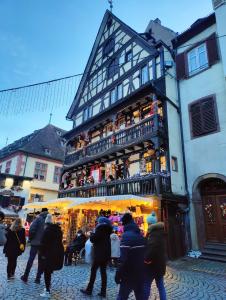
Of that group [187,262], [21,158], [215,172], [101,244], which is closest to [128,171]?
[215,172]

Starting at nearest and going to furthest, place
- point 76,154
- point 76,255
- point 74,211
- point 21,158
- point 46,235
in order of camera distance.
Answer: point 46,235
point 76,255
point 74,211
point 76,154
point 21,158

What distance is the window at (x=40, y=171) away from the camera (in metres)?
25.1

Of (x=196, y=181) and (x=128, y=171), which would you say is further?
(x=128, y=171)

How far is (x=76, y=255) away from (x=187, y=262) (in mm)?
4463

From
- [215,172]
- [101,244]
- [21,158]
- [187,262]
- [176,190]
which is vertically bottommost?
[187,262]

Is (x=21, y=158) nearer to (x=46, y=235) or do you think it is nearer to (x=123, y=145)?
(x=123, y=145)

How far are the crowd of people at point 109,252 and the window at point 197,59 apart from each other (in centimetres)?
1105

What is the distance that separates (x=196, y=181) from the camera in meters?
11.8

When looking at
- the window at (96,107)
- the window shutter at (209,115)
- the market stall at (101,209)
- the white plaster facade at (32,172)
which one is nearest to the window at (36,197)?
the white plaster facade at (32,172)

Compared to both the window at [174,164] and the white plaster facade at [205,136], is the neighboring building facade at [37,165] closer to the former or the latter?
the window at [174,164]

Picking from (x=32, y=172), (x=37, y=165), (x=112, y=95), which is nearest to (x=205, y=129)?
(x=112, y=95)

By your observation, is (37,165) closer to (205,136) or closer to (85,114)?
(85,114)

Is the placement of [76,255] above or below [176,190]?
below

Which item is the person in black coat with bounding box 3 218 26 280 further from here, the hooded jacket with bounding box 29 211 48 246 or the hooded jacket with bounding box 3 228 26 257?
the hooded jacket with bounding box 29 211 48 246
